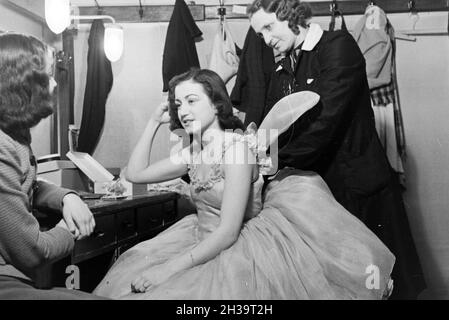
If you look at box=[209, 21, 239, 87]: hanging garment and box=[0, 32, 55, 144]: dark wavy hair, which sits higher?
box=[209, 21, 239, 87]: hanging garment

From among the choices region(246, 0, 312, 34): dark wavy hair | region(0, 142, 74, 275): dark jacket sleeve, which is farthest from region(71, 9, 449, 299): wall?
region(0, 142, 74, 275): dark jacket sleeve

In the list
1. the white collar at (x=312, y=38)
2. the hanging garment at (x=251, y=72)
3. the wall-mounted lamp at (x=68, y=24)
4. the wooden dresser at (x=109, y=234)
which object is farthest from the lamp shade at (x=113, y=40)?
the white collar at (x=312, y=38)

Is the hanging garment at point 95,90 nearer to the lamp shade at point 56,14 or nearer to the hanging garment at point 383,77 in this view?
the lamp shade at point 56,14

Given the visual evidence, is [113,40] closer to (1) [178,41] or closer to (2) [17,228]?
(1) [178,41]

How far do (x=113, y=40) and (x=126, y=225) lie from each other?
1061mm

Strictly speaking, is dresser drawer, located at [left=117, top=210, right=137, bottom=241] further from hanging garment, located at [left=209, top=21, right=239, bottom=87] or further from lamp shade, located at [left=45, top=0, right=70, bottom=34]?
hanging garment, located at [left=209, top=21, right=239, bottom=87]

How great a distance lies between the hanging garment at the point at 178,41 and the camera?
2.56 m

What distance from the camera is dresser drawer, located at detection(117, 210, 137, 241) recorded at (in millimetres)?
1813

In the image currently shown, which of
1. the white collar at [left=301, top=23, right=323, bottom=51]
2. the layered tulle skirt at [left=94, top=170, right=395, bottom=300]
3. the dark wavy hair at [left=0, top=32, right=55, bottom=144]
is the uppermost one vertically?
the white collar at [left=301, top=23, right=323, bottom=51]

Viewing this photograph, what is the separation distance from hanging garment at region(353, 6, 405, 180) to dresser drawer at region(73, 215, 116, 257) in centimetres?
156

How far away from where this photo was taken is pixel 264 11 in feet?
5.37

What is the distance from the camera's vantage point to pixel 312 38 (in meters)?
1.62
